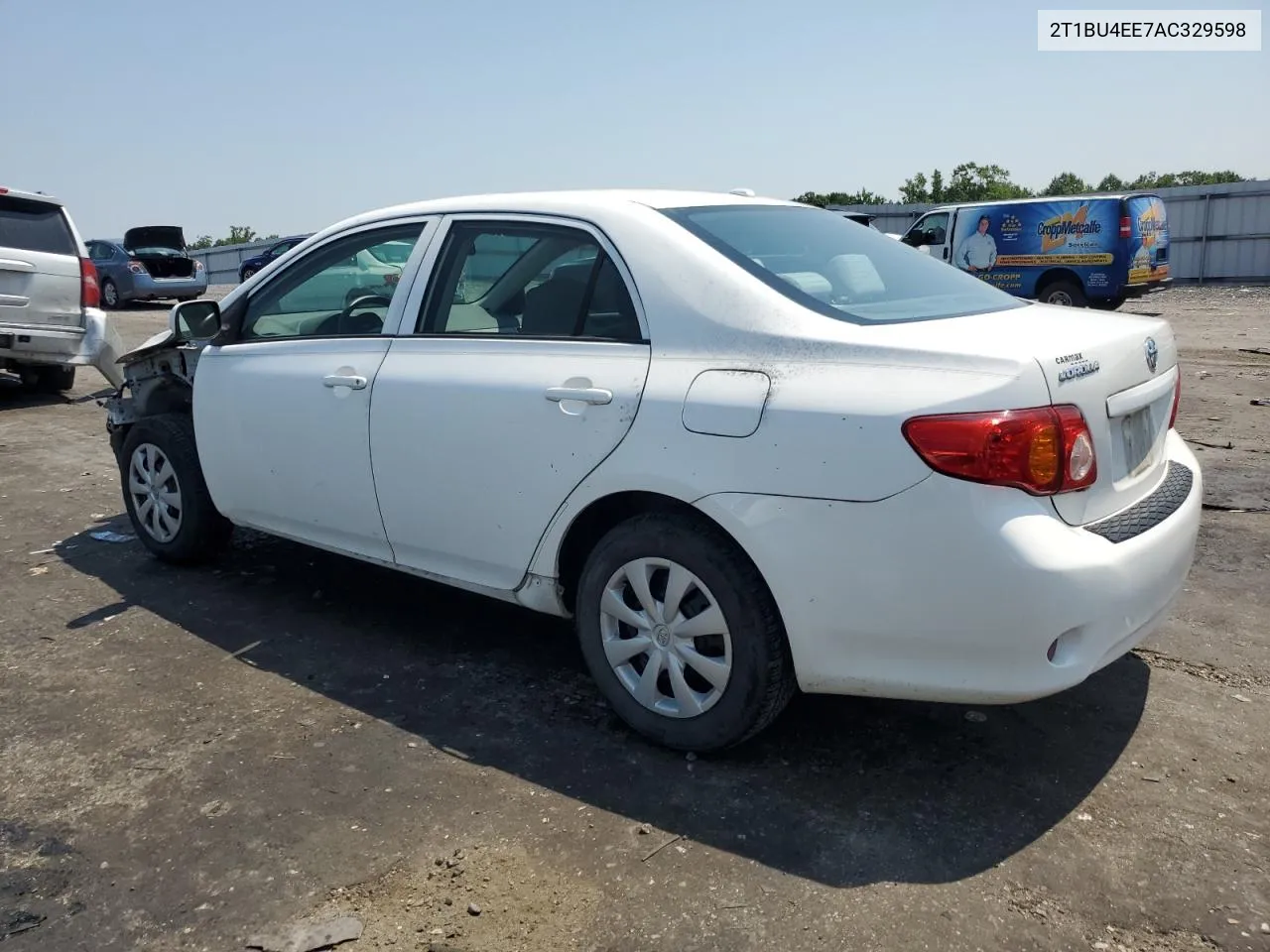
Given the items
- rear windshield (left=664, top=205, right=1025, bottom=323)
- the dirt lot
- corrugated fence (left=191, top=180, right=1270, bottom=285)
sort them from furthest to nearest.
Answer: corrugated fence (left=191, top=180, right=1270, bottom=285), rear windshield (left=664, top=205, right=1025, bottom=323), the dirt lot

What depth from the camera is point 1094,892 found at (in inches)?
105

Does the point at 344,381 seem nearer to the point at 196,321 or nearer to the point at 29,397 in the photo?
the point at 196,321

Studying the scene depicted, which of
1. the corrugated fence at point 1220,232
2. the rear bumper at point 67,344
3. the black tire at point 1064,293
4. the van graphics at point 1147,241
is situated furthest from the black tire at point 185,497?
the corrugated fence at point 1220,232

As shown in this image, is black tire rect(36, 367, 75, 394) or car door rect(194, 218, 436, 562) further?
black tire rect(36, 367, 75, 394)

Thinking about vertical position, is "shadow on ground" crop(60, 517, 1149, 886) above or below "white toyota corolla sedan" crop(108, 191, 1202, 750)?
below

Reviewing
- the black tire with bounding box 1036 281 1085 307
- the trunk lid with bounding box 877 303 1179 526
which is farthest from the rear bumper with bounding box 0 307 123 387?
the black tire with bounding box 1036 281 1085 307

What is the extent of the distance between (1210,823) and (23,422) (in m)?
9.64

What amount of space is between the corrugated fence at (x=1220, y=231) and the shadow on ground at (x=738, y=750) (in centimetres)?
2558

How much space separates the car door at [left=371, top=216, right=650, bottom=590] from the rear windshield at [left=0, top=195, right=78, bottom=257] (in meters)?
7.30

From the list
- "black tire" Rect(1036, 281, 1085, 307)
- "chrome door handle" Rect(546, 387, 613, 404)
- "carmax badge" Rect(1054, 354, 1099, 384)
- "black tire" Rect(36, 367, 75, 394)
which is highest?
"carmax badge" Rect(1054, 354, 1099, 384)

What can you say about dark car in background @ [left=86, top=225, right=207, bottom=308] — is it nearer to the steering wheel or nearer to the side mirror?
the side mirror

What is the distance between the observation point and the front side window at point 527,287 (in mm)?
3555

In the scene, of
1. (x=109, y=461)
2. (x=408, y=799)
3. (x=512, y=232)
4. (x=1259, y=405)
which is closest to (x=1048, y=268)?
(x=1259, y=405)

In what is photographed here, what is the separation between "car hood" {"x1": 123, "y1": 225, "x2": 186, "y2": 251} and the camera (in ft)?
76.8
